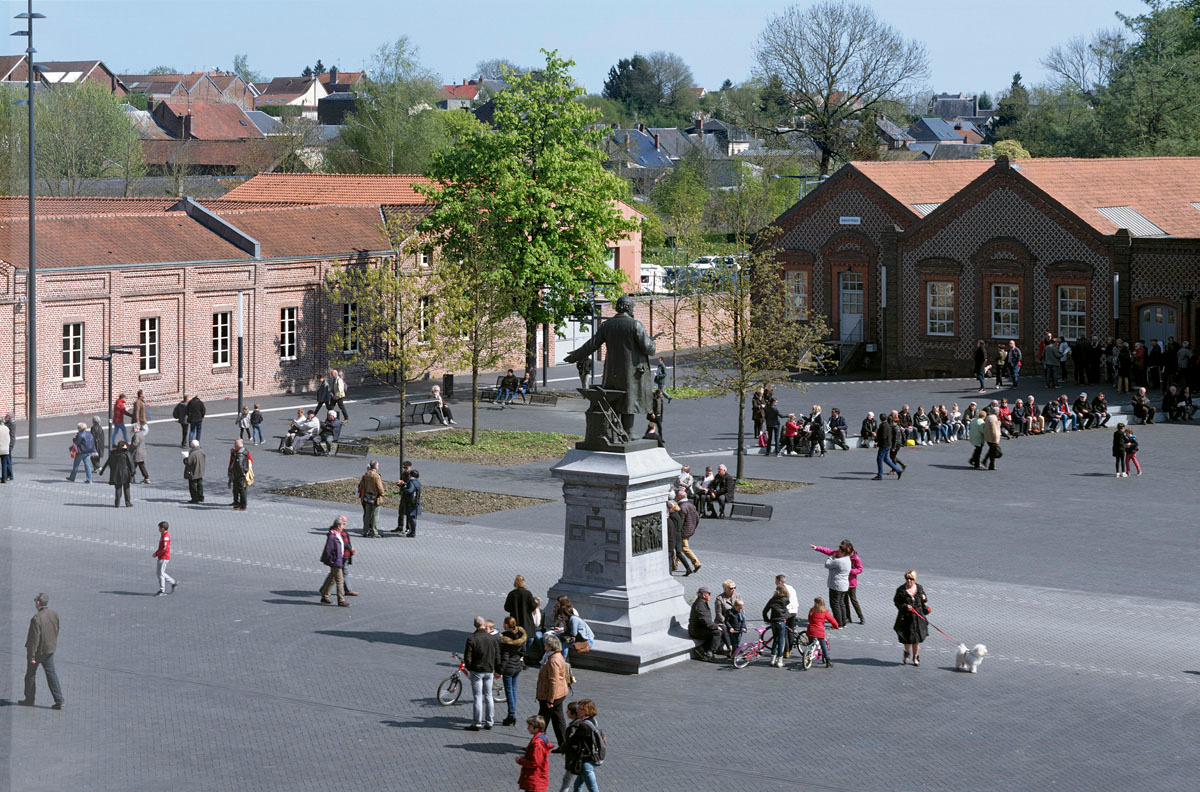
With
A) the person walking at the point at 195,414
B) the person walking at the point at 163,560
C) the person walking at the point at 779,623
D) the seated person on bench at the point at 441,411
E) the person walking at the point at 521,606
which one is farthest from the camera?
the seated person on bench at the point at 441,411

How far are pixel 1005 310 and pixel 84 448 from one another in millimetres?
32367

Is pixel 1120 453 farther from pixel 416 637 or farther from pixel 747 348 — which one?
pixel 416 637

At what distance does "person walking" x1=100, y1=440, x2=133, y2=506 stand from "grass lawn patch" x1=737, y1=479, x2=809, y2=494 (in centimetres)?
1266

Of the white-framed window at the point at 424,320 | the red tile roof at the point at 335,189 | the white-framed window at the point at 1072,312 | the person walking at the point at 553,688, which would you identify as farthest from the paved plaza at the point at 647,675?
the red tile roof at the point at 335,189

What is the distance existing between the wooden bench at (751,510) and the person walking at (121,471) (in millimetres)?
12043

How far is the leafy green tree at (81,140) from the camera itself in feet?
284

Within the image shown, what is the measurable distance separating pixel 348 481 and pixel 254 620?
41.1 ft

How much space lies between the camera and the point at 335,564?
79.2ft

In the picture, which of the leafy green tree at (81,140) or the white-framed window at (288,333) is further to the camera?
the leafy green tree at (81,140)

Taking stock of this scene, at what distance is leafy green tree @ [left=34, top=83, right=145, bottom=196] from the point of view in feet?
284

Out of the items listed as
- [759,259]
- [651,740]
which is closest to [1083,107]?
[759,259]

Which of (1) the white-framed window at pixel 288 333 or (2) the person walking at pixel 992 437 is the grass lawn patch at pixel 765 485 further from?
(1) the white-framed window at pixel 288 333

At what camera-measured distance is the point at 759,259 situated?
3906 centimetres

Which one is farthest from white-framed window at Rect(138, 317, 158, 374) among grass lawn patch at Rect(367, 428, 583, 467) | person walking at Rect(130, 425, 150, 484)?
person walking at Rect(130, 425, 150, 484)
